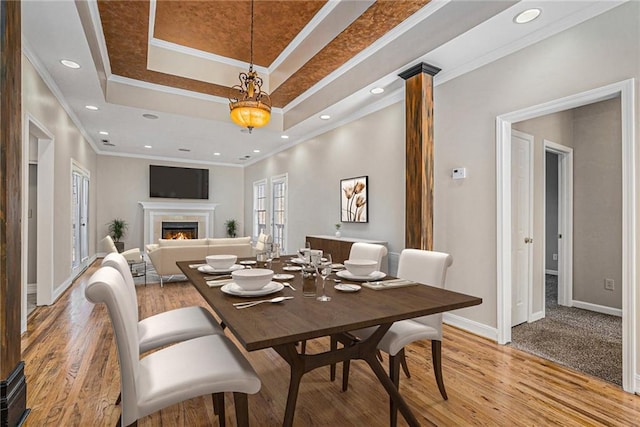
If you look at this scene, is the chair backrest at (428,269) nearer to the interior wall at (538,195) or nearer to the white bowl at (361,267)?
the white bowl at (361,267)

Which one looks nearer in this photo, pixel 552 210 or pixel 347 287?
pixel 347 287

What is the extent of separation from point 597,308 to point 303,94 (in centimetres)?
481

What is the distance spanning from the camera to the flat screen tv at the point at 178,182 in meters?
8.91

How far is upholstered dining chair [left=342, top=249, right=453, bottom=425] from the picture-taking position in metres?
1.78

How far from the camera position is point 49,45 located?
3.03 metres

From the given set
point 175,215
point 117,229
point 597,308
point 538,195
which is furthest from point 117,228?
point 597,308

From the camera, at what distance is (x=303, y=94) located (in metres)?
5.09

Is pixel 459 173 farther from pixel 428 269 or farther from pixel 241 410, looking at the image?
pixel 241 410

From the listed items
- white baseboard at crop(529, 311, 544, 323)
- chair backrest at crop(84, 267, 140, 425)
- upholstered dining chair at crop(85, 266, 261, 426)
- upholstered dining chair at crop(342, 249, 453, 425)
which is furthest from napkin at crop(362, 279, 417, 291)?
white baseboard at crop(529, 311, 544, 323)

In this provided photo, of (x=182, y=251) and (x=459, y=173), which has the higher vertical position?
(x=459, y=173)

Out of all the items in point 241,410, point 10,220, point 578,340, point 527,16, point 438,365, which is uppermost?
point 527,16

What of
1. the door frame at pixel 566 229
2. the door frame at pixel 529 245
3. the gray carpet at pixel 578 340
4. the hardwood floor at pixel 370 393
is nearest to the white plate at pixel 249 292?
the hardwood floor at pixel 370 393

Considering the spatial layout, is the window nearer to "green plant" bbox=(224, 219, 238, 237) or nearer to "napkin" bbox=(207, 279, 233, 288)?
"green plant" bbox=(224, 219, 238, 237)

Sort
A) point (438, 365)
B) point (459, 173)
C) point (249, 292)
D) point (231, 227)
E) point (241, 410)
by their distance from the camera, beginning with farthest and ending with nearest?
1. point (231, 227)
2. point (459, 173)
3. point (438, 365)
4. point (249, 292)
5. point (241, 410)
